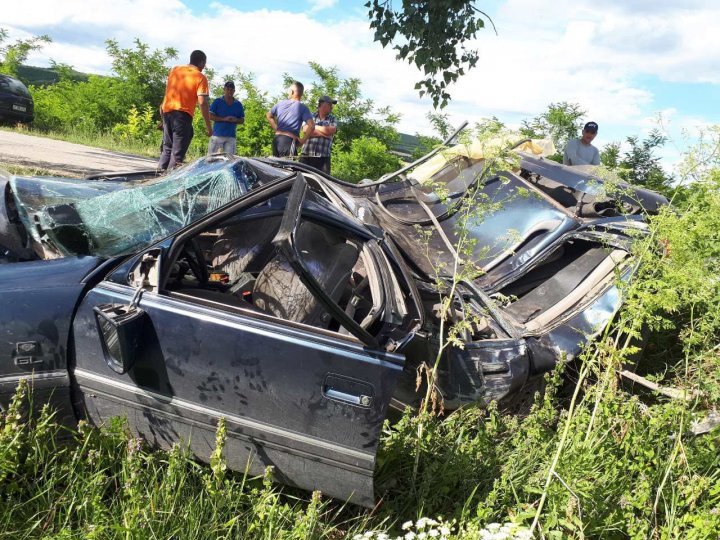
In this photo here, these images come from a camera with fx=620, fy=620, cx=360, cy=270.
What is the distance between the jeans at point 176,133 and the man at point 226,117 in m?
1.10

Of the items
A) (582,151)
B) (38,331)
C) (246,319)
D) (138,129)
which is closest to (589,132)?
(582,151)

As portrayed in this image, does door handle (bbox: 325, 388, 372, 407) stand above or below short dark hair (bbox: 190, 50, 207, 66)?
below

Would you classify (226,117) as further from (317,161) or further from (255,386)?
(255,386)

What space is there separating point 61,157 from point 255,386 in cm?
1009

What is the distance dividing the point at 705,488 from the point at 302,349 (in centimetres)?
203

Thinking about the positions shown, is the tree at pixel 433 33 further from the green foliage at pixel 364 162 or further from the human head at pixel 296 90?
the green foliage at pixel 364 162

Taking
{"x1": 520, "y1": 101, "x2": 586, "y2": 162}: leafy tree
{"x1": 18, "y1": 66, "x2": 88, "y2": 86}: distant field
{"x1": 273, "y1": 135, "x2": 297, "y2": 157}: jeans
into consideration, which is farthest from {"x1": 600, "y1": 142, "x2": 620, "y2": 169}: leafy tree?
{"x1": 18, "y1": 66, "x2": 88, "y2": 86}: distant field

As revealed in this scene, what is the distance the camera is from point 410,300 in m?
3.21

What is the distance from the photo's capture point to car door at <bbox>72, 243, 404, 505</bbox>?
2570mm

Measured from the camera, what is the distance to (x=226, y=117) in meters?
8.71

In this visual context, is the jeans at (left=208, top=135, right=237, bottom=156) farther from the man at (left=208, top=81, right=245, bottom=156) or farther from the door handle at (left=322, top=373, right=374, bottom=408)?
the door handle at (left=322, top=373, right=374, bottom=408)

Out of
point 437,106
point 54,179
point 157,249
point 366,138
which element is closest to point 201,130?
point 366,138

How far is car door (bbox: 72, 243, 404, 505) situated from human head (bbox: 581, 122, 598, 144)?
586cm

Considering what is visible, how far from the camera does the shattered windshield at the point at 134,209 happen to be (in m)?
3.08
